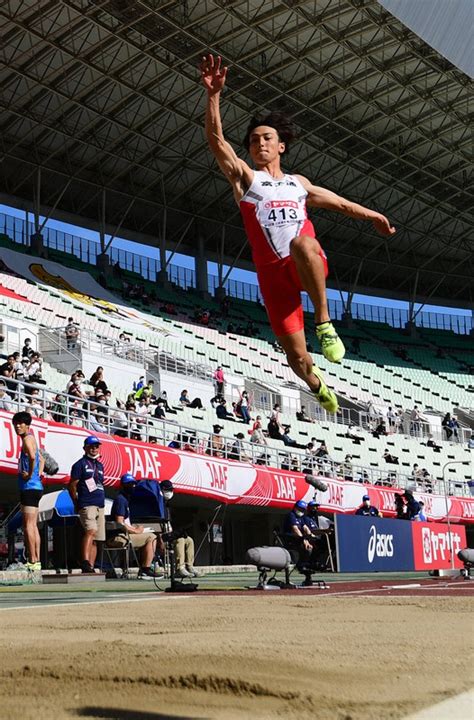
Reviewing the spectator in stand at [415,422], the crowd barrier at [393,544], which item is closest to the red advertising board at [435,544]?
the crowd barrier at [393,544]

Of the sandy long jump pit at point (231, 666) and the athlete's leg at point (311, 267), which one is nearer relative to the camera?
the sandy long jump pit at point (231, 666)

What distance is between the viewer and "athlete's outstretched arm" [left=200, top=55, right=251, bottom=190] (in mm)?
5383

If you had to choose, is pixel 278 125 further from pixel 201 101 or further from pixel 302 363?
pixel 201 101

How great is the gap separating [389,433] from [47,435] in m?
21.1

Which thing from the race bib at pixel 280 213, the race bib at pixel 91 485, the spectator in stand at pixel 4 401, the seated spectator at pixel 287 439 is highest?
the seated spectator at pixel 287 439

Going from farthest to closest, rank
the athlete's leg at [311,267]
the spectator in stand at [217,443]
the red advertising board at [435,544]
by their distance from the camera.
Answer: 1. the spectator in stand at [217,443]
2. the red advertising board at [435,544]
3. the athlete's leg at [311,267]

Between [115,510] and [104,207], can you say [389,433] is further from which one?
[115,510]

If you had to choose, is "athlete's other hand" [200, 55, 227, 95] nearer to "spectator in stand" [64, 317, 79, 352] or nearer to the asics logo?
the asics logo

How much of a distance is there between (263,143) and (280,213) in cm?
49

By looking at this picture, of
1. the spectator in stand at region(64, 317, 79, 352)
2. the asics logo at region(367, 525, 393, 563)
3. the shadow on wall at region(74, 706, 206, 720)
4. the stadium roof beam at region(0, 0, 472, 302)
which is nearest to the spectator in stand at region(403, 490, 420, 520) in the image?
the asics logo at region(367, 525, 393, 563)

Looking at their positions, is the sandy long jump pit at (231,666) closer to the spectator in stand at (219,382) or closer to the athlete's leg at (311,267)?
the athlete's leg at (311,267)

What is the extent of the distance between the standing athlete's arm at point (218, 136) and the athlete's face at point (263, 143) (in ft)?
0.29

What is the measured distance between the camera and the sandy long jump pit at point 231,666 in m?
2.35

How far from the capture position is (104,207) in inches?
1764
